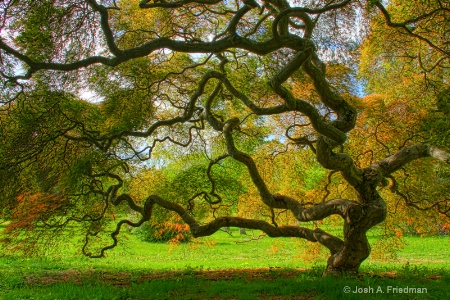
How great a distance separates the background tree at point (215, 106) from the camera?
6.50 metres

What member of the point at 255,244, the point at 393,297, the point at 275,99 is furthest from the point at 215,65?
the point at 255,244

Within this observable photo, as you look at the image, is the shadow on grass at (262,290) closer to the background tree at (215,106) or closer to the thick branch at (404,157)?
the background tree at (215,106)

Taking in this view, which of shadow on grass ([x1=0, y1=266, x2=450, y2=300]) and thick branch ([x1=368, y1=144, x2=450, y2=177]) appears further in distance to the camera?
thick branch ([x1=368, y1=144, x2=450, y2=177])

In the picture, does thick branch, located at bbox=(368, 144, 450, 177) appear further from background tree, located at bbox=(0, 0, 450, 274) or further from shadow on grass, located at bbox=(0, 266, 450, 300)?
shadow on grass, located at bbox=(0, 266, 450, 300)

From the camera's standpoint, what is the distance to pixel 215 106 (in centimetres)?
1227

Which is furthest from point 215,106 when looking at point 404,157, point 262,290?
point 262,290

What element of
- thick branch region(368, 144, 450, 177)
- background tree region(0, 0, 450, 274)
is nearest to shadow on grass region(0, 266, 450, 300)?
background tree region(0, 0, 450, 274)

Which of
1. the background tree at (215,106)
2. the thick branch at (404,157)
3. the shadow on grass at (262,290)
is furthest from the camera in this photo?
the thick branch at (404,157)

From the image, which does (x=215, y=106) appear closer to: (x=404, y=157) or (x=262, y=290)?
(x=404, y=157)

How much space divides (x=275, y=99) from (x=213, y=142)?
7.48ft

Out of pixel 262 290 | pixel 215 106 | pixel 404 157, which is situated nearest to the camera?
pixel 262 290

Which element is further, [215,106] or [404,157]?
[215,106]

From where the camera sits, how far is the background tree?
6.50 meters

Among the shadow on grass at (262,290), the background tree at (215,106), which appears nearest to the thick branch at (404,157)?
the background tree at (215,106)
